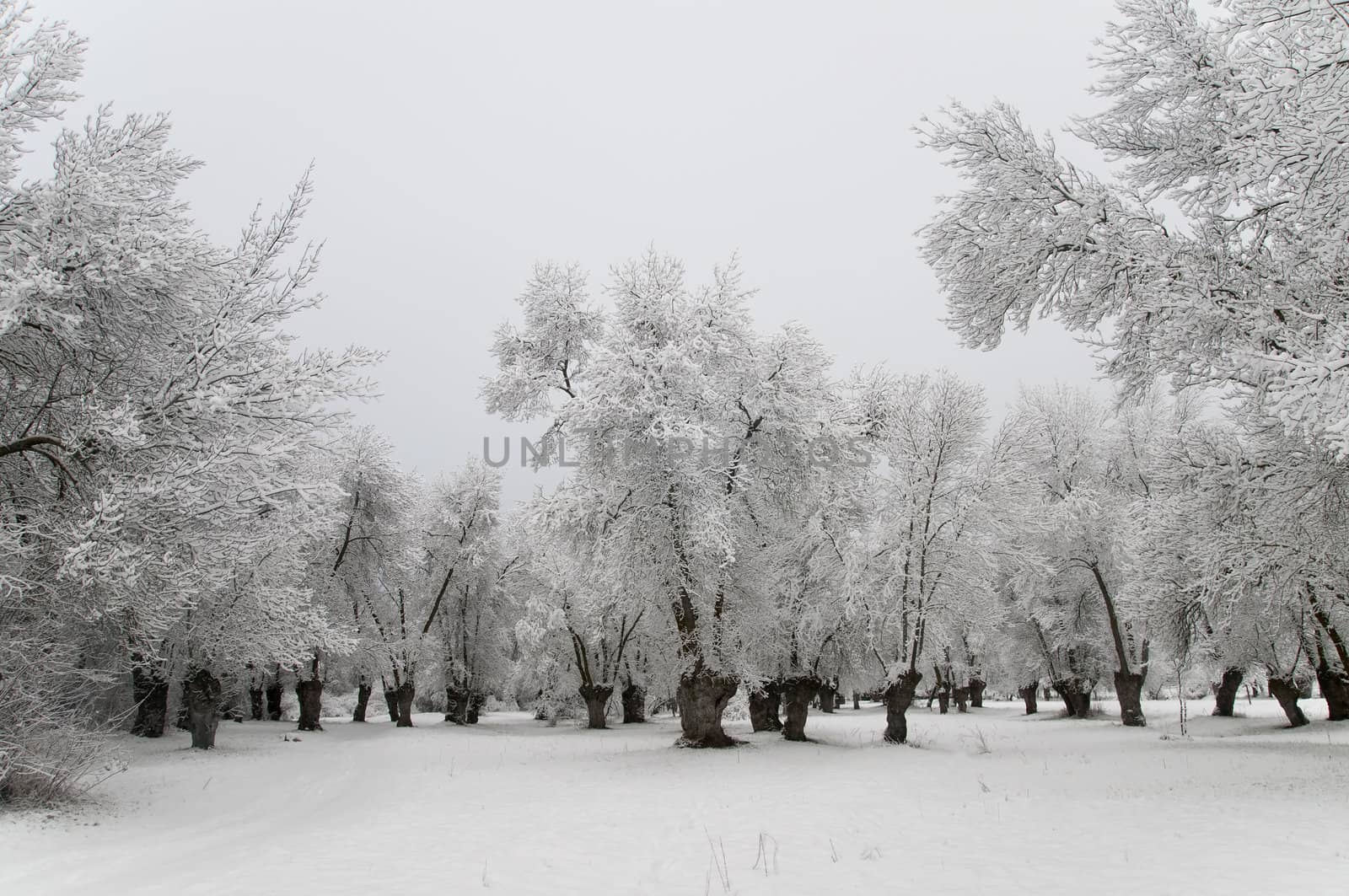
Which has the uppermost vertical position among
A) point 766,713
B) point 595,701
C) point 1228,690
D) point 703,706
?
point 703,706

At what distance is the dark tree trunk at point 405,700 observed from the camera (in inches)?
1192

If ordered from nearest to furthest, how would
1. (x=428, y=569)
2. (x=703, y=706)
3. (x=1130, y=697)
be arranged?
(x=703, y=706) → (x=1130, y=697) → (x=428, y=569)

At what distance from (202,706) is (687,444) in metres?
15.1

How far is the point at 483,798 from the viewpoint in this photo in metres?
12.3

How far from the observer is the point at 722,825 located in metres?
9.64

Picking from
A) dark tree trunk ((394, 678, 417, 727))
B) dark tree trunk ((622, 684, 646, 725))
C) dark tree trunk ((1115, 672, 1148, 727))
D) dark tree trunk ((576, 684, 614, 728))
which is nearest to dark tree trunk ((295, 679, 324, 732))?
dark tree trunk ((394, 678, 417, 727))

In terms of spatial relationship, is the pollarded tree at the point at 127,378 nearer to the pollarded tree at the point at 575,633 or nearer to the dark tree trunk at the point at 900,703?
the dark tree trunk at the point at 900,703

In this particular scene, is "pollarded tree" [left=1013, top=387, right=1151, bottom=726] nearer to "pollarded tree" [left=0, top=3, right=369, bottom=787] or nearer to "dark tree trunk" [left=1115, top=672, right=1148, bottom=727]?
"dark tree trunk" [left=1115, top=672, right=1148, bottom=727]

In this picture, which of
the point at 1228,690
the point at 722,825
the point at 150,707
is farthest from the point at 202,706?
the point at 1228,690

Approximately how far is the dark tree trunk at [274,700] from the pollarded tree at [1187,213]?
35.4 metres

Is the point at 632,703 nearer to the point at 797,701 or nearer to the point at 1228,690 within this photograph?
A: the point at 797,701

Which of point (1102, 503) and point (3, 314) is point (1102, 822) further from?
point (1102, 503)

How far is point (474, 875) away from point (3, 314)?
7.65m

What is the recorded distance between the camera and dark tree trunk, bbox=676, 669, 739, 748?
18109mm
